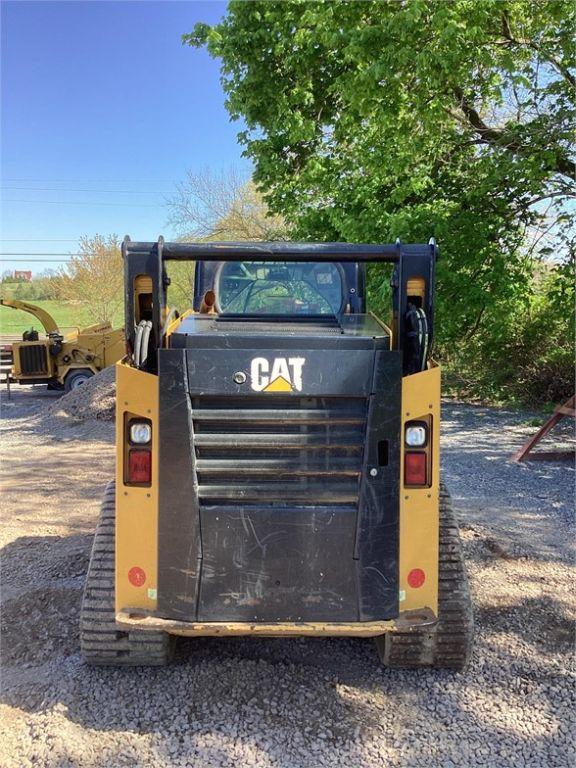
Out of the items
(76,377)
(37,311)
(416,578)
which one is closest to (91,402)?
(76,377)

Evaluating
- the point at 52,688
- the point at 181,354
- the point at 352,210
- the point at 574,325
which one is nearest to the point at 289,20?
the point at 352,210

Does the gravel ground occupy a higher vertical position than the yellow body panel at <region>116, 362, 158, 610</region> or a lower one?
lower

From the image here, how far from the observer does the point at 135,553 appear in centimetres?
264

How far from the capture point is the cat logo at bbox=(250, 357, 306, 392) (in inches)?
100

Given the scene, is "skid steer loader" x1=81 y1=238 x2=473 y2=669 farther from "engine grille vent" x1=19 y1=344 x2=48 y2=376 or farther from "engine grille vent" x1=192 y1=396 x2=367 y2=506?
"engine grille vent" x1=19 y1=344 x2=48 y2=376

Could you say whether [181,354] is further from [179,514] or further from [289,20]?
[289,20]

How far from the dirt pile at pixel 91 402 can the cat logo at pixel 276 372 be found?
28.3 feet

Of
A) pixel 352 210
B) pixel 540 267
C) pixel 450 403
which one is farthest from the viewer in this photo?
pixel 450 403

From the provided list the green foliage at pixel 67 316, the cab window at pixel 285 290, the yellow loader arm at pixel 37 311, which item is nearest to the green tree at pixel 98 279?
the green foliage at pixel 67 316

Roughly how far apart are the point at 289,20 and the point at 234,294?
7713 millimetres

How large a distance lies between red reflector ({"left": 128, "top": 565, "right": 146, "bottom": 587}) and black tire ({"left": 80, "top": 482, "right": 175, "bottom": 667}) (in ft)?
0.91

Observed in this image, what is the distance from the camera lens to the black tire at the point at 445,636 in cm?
285

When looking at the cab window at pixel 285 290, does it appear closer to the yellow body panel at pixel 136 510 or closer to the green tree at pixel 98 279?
the yellow body panel at pixel 136 510

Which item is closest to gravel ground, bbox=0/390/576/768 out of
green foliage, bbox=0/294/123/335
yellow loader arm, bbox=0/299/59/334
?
yellow loader arm, bbox=0/299/59/334
